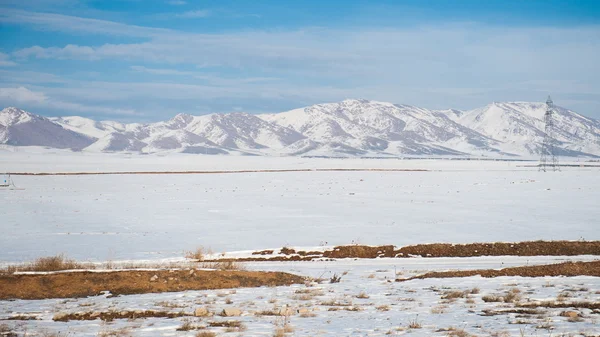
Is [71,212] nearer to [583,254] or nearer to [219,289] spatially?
[219,289]

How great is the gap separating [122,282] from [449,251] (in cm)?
1268

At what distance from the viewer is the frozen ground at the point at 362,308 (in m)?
9.95

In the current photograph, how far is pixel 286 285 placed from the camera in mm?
16156

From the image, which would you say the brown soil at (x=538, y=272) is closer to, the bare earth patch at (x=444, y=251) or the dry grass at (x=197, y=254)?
the bare earth patch at (x=444, y=251)

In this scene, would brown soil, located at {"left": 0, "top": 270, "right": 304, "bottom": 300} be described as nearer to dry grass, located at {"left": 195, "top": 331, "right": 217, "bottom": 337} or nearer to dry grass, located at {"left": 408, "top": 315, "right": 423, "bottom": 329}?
dry grass, located at {"left": 195, "top": 331, "right": 217, "bottom": 337}

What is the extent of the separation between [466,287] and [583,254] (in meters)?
10.2

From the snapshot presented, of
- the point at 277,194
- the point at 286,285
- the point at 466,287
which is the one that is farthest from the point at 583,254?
the point at 277,194

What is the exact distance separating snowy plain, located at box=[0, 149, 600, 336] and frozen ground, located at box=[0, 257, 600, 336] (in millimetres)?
40

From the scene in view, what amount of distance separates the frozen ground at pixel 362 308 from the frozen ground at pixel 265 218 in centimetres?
876

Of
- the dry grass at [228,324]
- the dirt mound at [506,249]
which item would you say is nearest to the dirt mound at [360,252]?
the dirt mound at [506,249]

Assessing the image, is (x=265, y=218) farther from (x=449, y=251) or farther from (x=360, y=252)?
(x=449, y=251)

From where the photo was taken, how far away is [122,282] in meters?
15.5

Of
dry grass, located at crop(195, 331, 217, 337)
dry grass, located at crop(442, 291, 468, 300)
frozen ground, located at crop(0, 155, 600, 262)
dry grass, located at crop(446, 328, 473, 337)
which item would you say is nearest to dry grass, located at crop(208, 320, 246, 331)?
dry grass, located at crop(195, 331, 217, 337)

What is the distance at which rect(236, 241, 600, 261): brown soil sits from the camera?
22.7 metres
